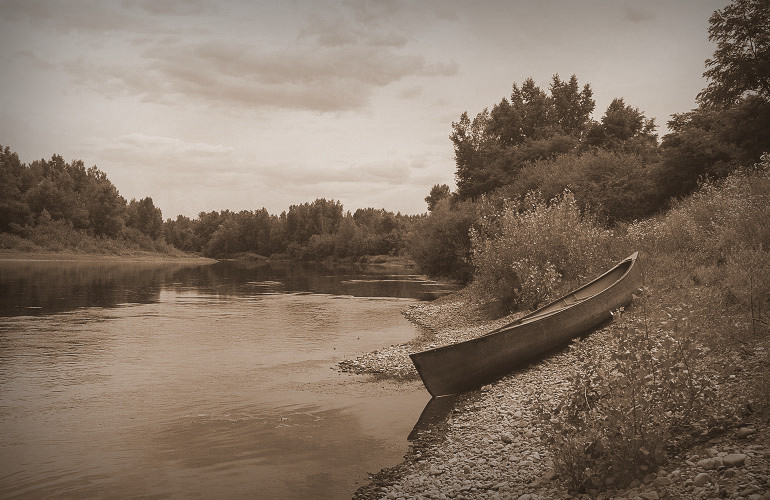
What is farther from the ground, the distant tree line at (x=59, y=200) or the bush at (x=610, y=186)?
the distant tree line at (x=59, y=200)

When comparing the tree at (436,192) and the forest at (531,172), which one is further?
the tree at (436,192)

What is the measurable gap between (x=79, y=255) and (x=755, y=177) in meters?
98.5

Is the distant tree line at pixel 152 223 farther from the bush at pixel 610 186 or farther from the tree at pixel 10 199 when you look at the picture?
the bush at pixel 610 186

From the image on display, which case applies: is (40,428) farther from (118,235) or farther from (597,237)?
(118,235)

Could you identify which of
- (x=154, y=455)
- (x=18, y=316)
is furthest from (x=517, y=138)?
(x=154, y=455)

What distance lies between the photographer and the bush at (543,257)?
2319 cm

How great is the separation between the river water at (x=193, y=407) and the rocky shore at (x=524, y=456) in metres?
0.84

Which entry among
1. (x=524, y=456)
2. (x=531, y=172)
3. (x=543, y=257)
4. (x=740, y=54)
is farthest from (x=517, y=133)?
(x=524, y=456)

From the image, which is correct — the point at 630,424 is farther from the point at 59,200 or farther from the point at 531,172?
the point at 59,200

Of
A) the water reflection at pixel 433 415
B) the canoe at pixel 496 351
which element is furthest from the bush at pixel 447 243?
the water reflection at pixel 433 415

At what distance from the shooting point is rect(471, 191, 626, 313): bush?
2319 cm

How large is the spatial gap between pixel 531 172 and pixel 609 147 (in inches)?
819

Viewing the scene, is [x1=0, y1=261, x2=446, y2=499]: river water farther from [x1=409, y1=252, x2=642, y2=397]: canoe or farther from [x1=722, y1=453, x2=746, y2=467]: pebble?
[x1=722, y1=453, x2=746, y2=467]: pebble

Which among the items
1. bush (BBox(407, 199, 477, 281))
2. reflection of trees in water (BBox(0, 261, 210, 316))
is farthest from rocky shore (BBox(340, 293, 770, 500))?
bush (BBox(407, 199, 477, 281))
